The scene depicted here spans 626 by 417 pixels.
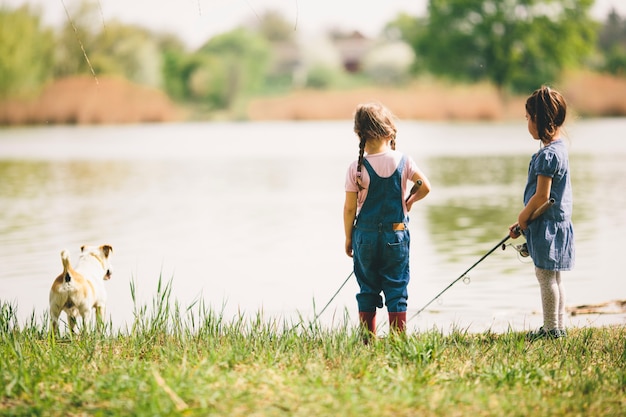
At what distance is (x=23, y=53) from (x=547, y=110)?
141ft

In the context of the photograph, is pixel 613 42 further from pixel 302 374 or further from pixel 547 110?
pixel 302 374

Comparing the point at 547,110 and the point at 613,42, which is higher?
the point at 613,42

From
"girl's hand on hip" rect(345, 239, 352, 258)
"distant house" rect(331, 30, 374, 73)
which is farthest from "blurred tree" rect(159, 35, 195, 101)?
"girl's hand on hip" rect(345, 239, 352, 258)

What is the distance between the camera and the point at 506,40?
5959 cm

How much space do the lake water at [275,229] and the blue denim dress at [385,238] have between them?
54cm

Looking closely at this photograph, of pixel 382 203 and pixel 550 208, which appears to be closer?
pixel 382 203

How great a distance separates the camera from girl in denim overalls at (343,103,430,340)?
494 centimetres

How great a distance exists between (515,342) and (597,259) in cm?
432

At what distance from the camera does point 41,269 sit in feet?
28.5

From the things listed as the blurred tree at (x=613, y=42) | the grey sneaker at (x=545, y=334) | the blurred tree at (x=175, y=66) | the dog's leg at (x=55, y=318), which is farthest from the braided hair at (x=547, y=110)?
the blurred tree at (x=613, y=42)

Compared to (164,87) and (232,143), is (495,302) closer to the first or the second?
(232,143)

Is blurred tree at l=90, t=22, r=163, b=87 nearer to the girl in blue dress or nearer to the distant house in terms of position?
the distant house

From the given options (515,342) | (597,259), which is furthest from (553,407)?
(597,259)

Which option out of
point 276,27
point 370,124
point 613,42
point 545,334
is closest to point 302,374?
point 370,124
